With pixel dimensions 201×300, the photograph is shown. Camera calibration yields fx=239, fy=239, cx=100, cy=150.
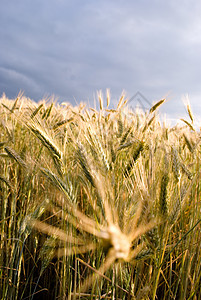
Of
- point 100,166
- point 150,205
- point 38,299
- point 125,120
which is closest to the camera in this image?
point 150,205

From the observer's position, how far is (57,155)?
102 cm

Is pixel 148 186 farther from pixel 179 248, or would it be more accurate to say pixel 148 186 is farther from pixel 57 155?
pixel 179 248

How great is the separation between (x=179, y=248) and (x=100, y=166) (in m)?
0.91

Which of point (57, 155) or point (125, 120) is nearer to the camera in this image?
point (57, 155)

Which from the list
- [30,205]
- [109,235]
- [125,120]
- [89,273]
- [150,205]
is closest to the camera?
[109,235]

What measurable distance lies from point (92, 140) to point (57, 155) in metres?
0.16

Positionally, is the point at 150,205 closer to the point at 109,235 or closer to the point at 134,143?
the point at 109,235

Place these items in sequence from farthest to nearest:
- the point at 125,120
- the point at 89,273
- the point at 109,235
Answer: the point at 125,120, the point at 89,273, the point at 109,235

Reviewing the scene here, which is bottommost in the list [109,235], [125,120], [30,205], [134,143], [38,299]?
[38,299]

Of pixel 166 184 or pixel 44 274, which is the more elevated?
pixel 166 184

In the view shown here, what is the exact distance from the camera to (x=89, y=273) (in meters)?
1.41

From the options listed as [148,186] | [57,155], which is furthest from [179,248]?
[57,155]

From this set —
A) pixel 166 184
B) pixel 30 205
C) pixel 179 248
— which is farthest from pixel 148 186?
pixel 30 205

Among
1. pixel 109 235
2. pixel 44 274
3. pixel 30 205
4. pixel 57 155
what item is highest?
pixel 57 155
